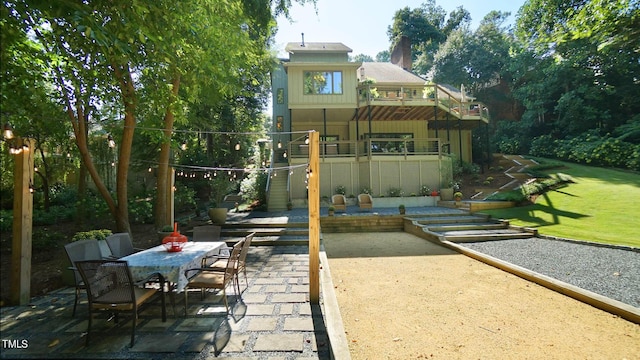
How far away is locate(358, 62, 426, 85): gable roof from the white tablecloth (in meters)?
17.0

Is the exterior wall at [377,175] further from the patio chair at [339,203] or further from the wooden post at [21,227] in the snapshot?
the wooden post at [21,227]

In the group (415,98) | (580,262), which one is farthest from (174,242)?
(415,98)

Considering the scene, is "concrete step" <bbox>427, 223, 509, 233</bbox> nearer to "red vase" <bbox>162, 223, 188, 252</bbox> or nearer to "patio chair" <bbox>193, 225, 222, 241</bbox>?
"patio chair" <bbox>193, 225, 222, 241</bbox>

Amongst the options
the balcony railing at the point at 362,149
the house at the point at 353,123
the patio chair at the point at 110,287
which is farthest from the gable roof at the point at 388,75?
the patio chair at the point at 110,287

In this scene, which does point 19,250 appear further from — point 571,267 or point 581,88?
point 581,88

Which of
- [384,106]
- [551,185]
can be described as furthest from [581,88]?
[384,106]

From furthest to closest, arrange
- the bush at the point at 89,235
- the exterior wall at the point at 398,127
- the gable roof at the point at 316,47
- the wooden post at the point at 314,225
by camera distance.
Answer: the exterior wall at the point at 398,127 < the gable roof at the point at 316,47 < the bush at the point at 89,235 < the wooden post at the point at 314,225

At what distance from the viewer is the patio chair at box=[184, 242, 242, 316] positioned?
410 centimetres

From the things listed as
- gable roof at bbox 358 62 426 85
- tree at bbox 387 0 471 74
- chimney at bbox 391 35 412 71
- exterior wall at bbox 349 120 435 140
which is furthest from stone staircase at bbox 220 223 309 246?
tree at bbox 387 0 471 74

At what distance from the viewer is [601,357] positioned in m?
3.16

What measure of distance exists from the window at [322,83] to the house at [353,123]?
2.2 inches

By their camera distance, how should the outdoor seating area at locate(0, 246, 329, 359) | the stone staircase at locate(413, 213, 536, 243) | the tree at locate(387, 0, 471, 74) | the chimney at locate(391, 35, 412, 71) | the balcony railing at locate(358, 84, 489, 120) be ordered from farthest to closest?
the tree at locate(387, 0, 471, 74) → the chimney at locate(391, 35, 412, 71) → the balcony railing at locate(358, 84, 489, 120) → the stone staircase at locate(413, 213, 536, 243) → the outdoor seating area at locate(0, 246, 329, 359)

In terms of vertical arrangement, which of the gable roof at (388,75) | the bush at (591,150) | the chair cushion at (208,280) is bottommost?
the chair cushion at (208,280)

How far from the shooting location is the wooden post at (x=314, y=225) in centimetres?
432
